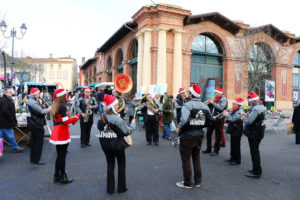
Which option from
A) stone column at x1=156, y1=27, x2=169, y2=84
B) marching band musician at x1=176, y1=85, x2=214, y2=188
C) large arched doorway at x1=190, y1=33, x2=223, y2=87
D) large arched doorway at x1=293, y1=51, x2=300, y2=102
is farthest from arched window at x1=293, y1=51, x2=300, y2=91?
marching band musician at x1=176, y1=85, x2=214, y2=188

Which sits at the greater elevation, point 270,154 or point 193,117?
point 193,117

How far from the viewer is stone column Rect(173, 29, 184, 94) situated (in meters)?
18.5

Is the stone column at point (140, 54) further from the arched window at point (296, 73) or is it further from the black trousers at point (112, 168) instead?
the arched window at point (296, 73)

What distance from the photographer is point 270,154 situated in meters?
6.89

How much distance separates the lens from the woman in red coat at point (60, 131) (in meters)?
4.29

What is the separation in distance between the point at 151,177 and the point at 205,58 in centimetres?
1847

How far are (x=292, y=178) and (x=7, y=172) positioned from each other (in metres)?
6.29

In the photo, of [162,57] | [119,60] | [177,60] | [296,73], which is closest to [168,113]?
[162,57]

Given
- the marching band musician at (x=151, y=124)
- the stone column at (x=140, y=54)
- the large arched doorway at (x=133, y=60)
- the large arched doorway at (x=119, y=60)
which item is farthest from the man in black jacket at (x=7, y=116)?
the large arched doorway at (x=119, y=60)

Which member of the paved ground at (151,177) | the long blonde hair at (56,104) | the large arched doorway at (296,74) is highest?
the large arched doorway at (296,74)

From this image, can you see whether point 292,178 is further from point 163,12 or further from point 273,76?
point 273,76

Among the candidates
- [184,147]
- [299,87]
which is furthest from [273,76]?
[184,147]

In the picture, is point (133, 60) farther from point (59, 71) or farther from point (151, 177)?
point (59, 71)

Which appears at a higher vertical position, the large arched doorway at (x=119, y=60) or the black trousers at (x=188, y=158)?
the large arched doorway at (x=119, y=60)
